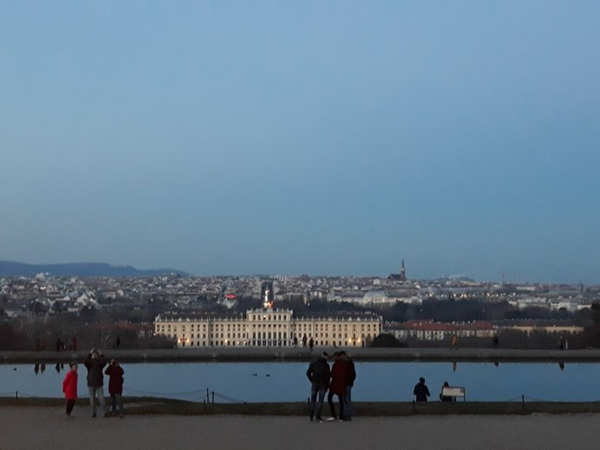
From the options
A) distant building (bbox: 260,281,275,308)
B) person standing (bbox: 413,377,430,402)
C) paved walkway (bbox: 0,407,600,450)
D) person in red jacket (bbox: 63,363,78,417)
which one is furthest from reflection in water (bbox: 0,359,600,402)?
distant building (bbox: 260,281,275,308)

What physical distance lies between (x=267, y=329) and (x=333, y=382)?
64210 millimetres

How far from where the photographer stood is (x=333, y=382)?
12.3 metres

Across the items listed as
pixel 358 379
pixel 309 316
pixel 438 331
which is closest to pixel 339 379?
pixel 358 379

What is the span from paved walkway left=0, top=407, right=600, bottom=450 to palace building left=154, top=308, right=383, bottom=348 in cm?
4839

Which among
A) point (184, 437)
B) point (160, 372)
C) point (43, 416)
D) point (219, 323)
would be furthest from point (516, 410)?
point (219, 323)

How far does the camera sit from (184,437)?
443 inches

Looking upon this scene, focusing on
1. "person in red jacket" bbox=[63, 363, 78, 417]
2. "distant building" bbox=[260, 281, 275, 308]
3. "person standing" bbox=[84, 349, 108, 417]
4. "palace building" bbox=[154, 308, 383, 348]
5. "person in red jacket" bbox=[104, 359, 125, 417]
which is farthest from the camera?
"distant building" bbox=[260, 281, 275, 308]

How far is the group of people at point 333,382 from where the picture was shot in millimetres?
12359

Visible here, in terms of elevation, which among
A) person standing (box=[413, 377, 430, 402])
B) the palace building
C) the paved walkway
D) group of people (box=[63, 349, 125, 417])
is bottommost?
the palace building

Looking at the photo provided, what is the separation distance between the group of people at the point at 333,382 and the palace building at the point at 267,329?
159ft

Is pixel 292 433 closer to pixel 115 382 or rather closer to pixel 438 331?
pixel 115 382

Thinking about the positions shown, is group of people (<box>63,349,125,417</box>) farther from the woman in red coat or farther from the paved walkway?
the woman in red coat

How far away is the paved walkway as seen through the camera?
10.7 metres

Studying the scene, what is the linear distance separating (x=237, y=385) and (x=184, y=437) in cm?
1042
